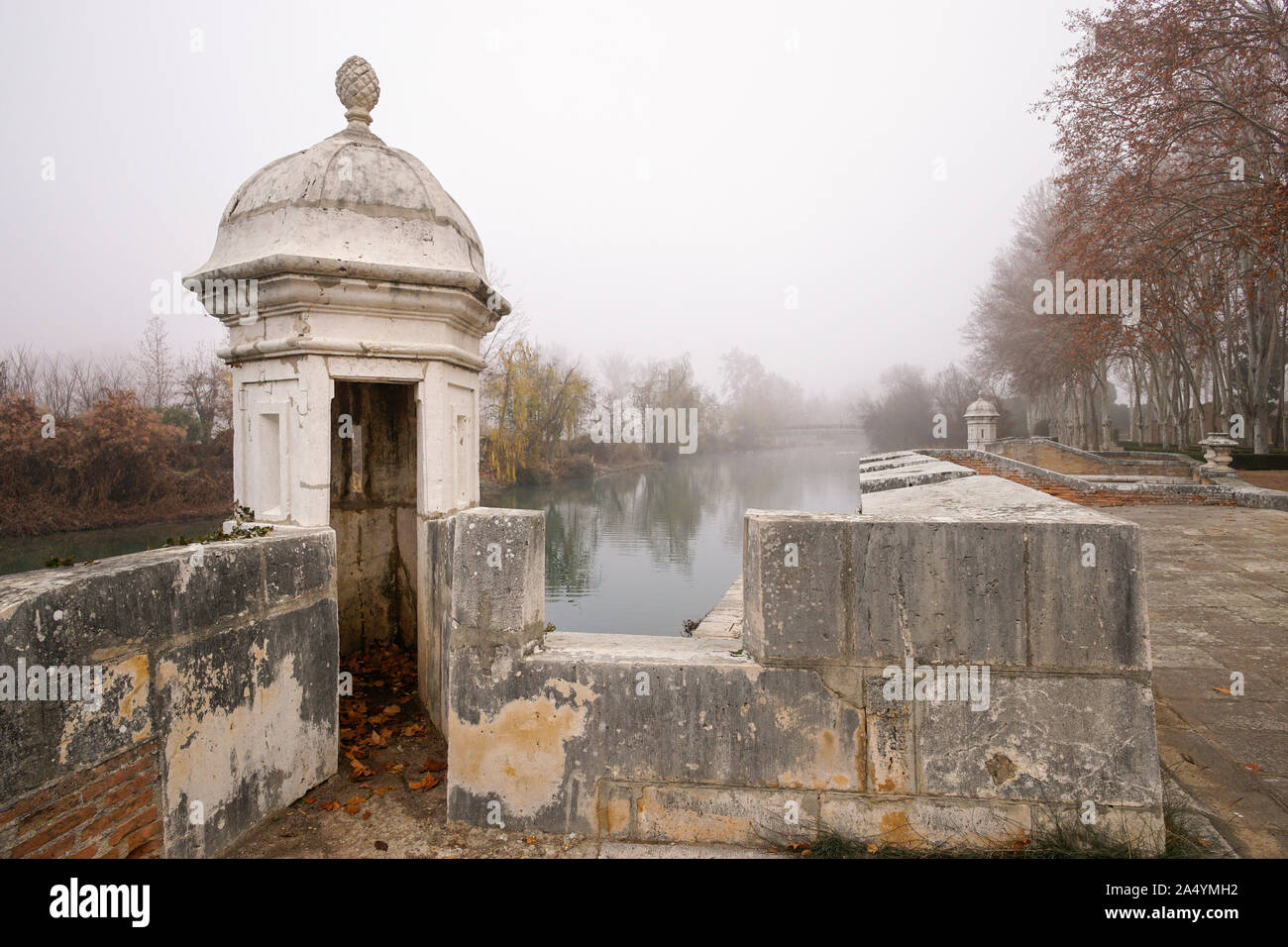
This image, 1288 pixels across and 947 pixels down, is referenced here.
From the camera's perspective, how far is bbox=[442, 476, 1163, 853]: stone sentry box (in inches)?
91.4

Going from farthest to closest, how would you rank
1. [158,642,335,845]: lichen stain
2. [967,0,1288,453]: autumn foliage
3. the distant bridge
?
1. the distant bridge
2. [967,0,1288,453]: autumn foliage
3. [158,642,335,845]: lichen stain

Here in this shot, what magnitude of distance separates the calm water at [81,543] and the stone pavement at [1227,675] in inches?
597

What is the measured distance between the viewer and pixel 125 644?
7.27 feet

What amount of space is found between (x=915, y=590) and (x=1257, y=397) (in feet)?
72.9

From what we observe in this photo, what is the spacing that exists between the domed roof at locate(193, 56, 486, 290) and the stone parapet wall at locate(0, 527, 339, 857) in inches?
61.9

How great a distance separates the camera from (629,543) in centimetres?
1739

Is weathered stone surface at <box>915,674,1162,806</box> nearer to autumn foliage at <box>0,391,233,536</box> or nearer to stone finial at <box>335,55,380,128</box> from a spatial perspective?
stone finial at <box>335,55,380,128</box>

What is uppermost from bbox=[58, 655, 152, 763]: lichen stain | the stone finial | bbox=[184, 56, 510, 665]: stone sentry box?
the stone finial

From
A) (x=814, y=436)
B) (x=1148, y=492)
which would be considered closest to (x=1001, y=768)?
(x=1148, y=492)

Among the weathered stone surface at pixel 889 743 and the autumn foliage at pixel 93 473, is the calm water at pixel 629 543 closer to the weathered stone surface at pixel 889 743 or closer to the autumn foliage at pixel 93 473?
the autumn foliage at pixel 93 473

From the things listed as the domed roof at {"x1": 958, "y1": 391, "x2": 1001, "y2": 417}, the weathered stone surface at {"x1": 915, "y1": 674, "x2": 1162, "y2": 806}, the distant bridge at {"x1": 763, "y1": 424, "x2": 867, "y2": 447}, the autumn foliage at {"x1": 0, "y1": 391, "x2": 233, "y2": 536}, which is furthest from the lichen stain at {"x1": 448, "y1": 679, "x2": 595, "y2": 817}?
the distant bridge at {"x1": 763, "y1": 424, "x2": 867, "y2": 447}

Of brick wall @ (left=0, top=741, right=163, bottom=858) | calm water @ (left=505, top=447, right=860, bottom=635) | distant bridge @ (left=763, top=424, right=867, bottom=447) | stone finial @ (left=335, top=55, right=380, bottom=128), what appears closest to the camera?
brick wall @ (left=0, top=741, right=163, bottom=858)

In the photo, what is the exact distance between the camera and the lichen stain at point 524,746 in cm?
262

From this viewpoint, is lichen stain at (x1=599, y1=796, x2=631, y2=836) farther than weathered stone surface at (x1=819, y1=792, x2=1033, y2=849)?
Yes
